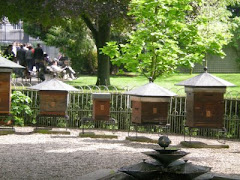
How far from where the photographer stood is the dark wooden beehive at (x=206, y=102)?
1427cm

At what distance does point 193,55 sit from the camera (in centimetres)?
→ 1761

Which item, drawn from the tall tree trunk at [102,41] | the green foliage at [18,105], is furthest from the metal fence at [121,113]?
the tall tree trunk at [102,41]

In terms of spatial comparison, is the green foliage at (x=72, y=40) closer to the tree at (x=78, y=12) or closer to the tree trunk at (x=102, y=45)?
the tree trunk at (x=102, y=45)

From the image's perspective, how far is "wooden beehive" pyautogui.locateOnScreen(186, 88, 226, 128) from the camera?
1431 centimetres

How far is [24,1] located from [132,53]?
23.6 feet

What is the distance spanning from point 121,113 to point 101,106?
1.31 m

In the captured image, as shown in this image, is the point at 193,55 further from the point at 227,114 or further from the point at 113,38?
the point at 113,38

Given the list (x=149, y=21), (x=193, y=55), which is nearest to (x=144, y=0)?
(x=149, y=21)

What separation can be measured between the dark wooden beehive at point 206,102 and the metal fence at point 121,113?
5.92 feet

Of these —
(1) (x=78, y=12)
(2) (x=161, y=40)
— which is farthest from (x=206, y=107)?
(1) (x=78, y=12)

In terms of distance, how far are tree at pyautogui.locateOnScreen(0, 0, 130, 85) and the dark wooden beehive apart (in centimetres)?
795

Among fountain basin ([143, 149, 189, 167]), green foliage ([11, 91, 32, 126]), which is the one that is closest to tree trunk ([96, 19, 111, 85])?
green foliage ([11, 91, 32, 126])

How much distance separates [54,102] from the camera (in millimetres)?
15812

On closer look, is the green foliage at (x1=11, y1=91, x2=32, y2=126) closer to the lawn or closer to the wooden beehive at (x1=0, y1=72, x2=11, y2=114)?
the wooden beehive at (x1=0, y1=72, x2=11, y2=114)
